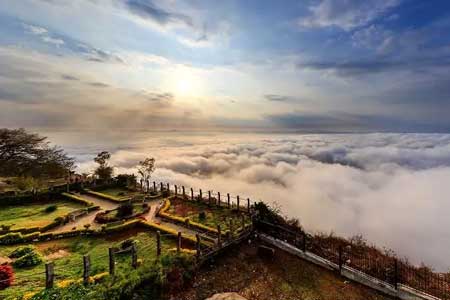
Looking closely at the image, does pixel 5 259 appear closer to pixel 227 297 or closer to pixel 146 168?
pixel 227 297

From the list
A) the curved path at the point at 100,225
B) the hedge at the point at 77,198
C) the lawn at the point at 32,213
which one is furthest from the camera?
the hedge at the point at 77,198

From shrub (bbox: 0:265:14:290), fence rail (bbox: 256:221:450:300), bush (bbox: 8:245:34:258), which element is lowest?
fence rail (bbox: 256:221:450:300)

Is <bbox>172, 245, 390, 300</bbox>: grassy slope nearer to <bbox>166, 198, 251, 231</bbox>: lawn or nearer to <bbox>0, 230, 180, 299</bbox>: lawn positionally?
<bbox>0, 230, 180, 299</bbox>: lawn


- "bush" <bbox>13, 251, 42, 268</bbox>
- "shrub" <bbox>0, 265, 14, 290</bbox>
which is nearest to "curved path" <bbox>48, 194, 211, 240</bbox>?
"bush" <bbox>13, 251, 42, 268</bbox>

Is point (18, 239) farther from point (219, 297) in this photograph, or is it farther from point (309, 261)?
point (309, 261)

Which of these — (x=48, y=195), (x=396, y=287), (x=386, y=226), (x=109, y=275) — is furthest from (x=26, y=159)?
(x=386, y=226)

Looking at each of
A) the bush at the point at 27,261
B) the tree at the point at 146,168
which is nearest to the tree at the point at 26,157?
the tree at the point at 146,168

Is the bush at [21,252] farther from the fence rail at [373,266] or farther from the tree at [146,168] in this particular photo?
the tree at [146,168]
